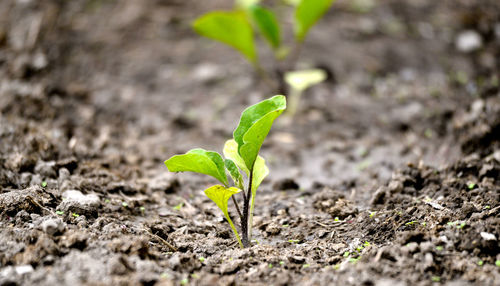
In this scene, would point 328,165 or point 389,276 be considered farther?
point 328,165

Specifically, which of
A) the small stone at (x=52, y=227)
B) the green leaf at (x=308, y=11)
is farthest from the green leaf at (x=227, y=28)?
the small stone at (x=52, y=227)

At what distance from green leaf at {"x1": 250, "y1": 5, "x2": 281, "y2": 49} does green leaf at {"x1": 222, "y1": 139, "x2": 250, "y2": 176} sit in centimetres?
111

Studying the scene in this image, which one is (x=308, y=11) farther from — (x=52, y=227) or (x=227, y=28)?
(x=52, y=227)

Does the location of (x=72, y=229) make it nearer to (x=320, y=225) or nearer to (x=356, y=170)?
(x=320, y=225)

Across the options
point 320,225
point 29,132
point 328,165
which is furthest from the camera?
point 328,165

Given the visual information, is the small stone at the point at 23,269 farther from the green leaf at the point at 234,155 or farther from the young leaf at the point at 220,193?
the green leaf at the point at 234,155

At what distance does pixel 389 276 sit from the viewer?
100 cm

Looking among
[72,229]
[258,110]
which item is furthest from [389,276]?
[72,229]

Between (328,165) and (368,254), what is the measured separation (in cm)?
87

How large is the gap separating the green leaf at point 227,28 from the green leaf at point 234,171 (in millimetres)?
1083

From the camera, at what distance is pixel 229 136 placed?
2.19 metres

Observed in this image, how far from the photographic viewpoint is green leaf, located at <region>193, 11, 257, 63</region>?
2.06 metres

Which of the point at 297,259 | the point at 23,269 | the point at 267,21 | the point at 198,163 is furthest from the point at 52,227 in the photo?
the point at 267,21

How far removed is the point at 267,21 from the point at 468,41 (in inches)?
61.7
